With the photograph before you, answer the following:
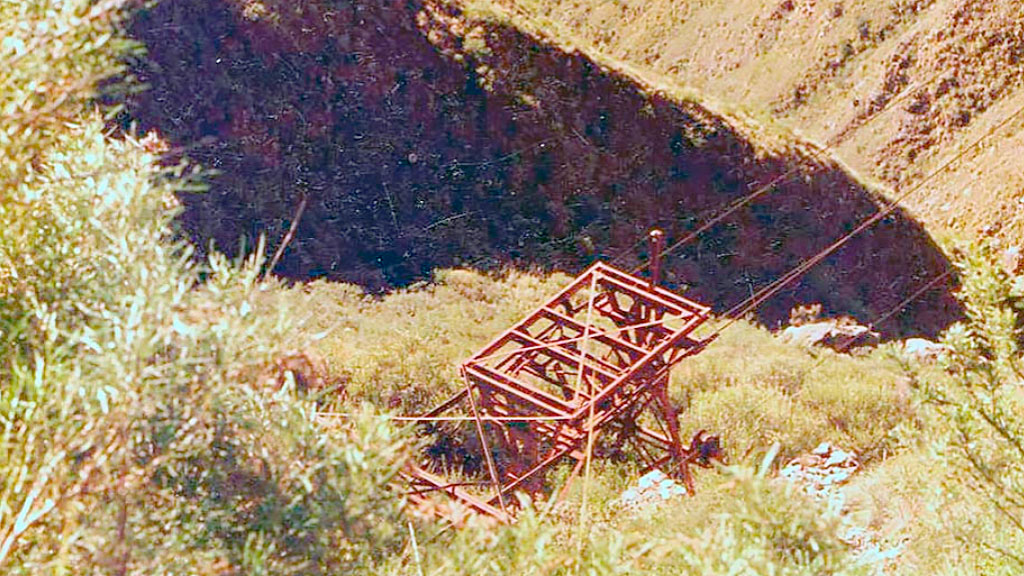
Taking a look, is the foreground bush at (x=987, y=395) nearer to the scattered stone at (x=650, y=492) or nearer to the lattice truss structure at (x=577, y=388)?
the lattice truss structure at (x=577, y=388)

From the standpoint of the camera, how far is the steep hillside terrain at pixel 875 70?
4319 centimetres

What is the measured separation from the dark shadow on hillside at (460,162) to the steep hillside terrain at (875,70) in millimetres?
14662

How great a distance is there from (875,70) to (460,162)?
42.9 meters

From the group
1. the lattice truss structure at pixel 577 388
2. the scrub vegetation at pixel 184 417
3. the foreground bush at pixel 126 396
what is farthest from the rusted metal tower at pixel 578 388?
the foreground bush at pixel 126 396

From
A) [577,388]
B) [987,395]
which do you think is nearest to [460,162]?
[577,388]

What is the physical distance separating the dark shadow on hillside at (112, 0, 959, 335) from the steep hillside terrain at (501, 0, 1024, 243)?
1466 cm

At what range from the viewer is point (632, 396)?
380 inches

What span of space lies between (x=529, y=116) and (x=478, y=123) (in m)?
1.22

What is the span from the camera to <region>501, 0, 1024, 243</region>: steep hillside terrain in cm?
4319

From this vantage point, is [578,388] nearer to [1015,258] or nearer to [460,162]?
[460,162]

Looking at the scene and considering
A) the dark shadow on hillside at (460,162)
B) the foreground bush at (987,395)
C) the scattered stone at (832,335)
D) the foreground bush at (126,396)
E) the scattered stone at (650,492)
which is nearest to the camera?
the foreground bush at (126,396)

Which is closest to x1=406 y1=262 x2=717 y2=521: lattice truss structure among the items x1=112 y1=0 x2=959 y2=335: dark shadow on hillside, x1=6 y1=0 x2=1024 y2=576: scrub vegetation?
x1=6 y1=0 x2=1024 y2=576: scrub vegetation

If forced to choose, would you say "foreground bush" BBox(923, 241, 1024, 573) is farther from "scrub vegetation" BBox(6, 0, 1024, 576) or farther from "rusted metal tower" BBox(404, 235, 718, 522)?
"rusted metal tower" BBox(404, 235, 718, 522)

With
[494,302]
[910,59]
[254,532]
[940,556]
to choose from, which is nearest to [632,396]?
[940,556]
